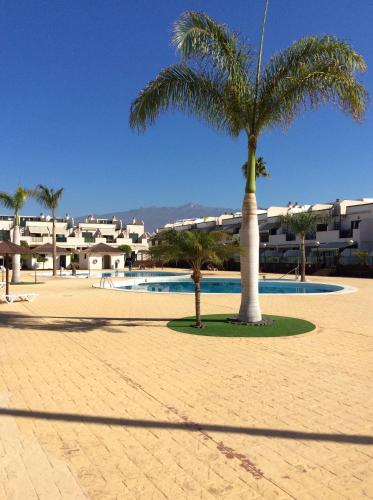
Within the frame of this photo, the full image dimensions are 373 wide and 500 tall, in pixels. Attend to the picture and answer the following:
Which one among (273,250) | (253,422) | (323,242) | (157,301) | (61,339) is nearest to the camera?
(253,422)

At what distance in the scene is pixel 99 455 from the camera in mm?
4230

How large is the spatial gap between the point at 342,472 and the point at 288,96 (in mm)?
9897

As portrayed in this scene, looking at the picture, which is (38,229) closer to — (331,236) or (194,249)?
(331,236)

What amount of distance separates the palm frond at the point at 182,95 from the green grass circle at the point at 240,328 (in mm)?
5838

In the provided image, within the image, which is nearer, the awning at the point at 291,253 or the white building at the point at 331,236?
the white building at the point at 331,236

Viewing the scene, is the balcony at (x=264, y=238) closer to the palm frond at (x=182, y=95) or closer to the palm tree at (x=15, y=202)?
the palm tree at (x=15, y=202)

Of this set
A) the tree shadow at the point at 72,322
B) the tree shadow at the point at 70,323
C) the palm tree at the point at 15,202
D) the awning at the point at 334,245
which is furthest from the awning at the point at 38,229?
the tree shadow at the point at 70,323

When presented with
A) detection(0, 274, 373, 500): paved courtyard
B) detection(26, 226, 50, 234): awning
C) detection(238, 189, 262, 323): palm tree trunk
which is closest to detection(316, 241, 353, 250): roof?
detection(238, 189, 262, 323): palm tree trunk

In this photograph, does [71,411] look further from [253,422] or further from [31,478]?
[253,422]

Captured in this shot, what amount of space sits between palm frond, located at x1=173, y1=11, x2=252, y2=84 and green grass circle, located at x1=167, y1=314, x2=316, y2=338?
6.79 metres

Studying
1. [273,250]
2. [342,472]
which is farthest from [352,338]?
[273,250]

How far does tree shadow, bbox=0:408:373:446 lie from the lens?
461 centimetres

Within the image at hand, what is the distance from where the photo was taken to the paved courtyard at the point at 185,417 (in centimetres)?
373

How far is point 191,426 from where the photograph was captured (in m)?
4.95
